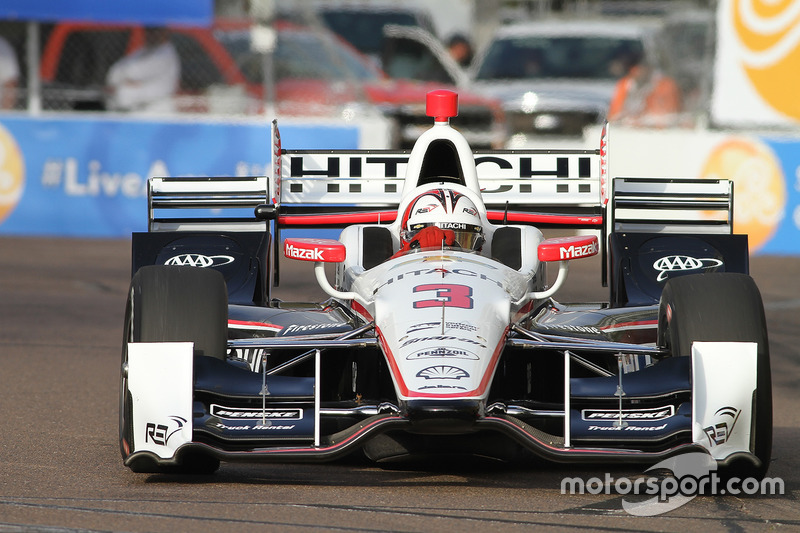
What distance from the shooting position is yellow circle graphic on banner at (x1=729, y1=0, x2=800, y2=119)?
15883 millimetres

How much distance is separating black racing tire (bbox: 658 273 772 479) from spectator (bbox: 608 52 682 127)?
11.4 m

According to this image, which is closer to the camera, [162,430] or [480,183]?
[162,430]

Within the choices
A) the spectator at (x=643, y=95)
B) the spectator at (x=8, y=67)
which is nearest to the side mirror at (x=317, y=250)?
the spectator at (x=643, y=95)

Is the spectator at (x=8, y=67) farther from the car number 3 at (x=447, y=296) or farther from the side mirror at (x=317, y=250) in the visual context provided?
the car number 3 at (x=447, y=296)

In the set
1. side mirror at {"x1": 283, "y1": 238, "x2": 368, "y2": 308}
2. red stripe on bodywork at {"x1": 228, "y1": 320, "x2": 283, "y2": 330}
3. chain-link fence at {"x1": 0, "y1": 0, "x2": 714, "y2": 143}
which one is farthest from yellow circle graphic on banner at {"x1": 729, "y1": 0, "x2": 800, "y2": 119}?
side mirror at {"x1": 283, "y1": 238, "x2": 368, "y2": 308}

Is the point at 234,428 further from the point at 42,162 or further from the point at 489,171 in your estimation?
the point at 42,162

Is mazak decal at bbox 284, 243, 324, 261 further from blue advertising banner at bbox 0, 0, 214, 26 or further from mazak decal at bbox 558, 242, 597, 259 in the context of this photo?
blue advertising banner at bbox 0, 0, 214, 26

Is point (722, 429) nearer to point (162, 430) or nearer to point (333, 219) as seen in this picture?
point (162, 430)

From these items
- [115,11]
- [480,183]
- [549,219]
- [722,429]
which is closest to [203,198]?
[480,183]

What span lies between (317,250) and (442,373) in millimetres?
1303

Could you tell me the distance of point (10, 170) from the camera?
1602 centimetres

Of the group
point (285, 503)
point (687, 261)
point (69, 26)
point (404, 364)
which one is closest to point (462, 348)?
point (404, 364)

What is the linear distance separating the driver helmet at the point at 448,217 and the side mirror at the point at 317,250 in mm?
634

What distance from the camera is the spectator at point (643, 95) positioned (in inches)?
722
